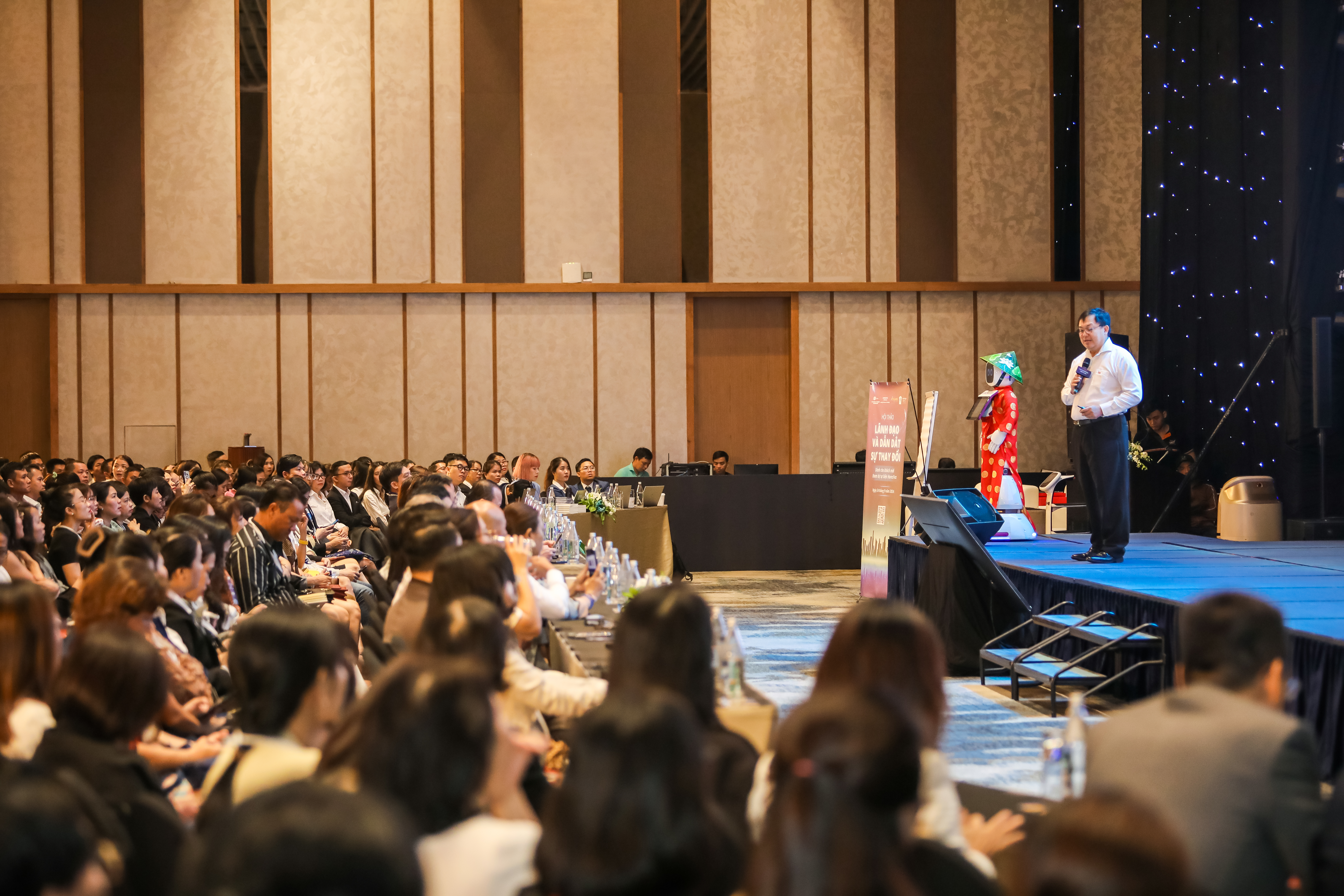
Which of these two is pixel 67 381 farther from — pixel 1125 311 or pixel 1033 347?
pixel 1125 311

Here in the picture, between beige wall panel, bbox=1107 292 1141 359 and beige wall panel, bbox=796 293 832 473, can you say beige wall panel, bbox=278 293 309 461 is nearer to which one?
beige wall panel, bbox=796 293 832 473

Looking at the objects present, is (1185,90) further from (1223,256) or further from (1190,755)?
(1190,755)

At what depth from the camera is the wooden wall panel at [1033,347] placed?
13.8m

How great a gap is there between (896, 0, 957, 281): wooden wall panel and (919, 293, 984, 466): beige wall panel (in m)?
0.33

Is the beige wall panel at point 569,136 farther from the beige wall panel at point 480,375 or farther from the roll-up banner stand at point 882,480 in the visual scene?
the roll-up banner stand at point 882,480

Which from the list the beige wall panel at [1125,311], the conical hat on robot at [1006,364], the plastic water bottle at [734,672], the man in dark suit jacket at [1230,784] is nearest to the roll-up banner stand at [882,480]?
the conical hat on robot at [1006,364]

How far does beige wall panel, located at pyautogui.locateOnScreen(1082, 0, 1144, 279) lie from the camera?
13.5 meters

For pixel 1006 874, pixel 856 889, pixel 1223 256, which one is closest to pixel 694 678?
pixel 1006 874

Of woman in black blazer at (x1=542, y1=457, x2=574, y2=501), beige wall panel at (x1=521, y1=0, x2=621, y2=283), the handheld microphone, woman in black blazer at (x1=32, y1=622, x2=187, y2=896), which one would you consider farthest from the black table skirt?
woman in black blazer at (x1=32, y1=622, x2=187, y2=896)

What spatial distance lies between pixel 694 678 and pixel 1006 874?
0.63 metres

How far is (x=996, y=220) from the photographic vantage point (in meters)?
13.8

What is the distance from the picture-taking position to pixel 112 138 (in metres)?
13.1

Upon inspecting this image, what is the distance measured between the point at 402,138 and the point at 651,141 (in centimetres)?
271

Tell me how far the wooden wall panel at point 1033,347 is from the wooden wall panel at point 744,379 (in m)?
2.25
